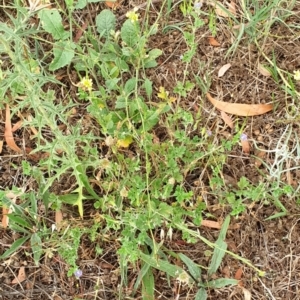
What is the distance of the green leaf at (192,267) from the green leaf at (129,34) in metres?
0.82

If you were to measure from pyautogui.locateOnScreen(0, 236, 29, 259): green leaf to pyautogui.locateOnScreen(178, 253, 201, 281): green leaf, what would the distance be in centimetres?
57

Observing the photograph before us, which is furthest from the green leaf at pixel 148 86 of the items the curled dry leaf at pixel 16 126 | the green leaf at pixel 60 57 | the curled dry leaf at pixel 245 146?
the curled dry leaf at pixel 16 126

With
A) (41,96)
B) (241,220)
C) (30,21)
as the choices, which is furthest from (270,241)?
(30,21)

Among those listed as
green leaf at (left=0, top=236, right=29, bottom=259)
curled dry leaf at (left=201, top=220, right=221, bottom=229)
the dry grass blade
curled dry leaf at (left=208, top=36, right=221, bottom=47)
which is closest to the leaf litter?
curled dry leaf at (left=201, top=220, right=221, bottom=229)

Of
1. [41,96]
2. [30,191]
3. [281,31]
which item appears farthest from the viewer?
[281,31]

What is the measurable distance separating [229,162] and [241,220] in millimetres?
222

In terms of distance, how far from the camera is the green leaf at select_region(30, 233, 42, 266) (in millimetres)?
1923

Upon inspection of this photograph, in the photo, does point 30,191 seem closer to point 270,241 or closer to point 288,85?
point 270,241

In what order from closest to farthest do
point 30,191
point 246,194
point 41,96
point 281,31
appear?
point 41,96 → point 246,194 → point 30,191 → point 281,31

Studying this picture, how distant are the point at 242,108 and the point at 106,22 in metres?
0.63

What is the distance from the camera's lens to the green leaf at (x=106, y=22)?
210 cm

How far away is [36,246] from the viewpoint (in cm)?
193

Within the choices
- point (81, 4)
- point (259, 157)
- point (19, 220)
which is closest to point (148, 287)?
point (19, 220)

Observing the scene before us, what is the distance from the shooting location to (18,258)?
197 centimetres
